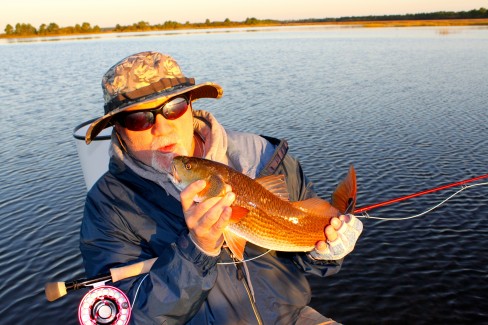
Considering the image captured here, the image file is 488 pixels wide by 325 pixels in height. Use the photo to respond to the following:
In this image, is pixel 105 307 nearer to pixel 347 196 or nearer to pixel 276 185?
pixel 276 185

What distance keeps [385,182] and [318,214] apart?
9807mm

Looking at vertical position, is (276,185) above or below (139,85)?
below

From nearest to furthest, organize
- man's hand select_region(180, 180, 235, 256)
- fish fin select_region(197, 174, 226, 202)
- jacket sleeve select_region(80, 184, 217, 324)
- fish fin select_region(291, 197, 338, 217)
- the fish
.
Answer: man's hand select_region(180, 180, 235, 256) → jacket sleeve select_region(80, 184, 217, 324) → fish fin select_region(197, 174, 226, 202) → the fish → fish fin select_region(291, 197, 338, 217)

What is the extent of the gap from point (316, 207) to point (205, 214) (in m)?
1.25

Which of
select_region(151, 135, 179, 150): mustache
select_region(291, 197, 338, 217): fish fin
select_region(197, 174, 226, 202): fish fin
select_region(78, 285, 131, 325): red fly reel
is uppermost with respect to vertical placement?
select_region(151, 135, 179, 150): mustache

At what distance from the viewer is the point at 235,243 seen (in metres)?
3.11

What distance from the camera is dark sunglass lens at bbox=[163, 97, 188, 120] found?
131 inches

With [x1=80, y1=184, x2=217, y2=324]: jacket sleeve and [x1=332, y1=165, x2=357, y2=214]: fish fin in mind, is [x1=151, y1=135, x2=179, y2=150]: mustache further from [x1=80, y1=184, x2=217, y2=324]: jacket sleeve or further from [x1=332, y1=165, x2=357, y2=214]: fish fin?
[x1=332, y1=165, x2=357, y2=214]: fish fin

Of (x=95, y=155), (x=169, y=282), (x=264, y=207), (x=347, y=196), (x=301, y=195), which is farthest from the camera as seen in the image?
(x=95, y=155)

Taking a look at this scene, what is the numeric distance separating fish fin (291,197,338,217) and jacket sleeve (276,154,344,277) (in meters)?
0.27

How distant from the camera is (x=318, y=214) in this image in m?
3.43

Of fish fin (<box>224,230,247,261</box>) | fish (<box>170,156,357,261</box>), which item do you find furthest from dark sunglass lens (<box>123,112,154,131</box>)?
fish fin (<box>224,230,247,261</box>)

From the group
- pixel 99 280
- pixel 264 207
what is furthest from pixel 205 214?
pixel 99 280

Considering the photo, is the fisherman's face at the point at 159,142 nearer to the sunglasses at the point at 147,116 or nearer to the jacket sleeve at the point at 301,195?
the sunglasses at the point at 147,116
